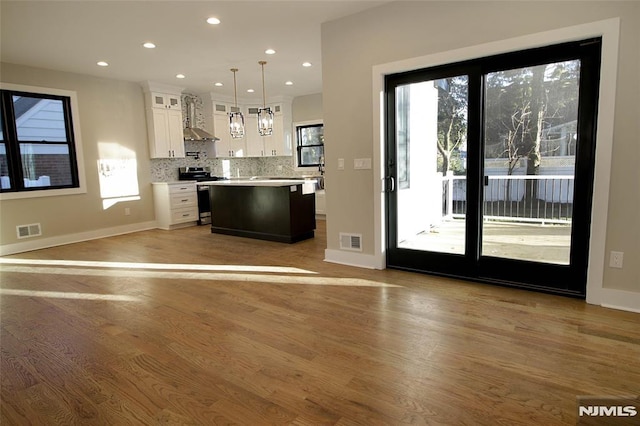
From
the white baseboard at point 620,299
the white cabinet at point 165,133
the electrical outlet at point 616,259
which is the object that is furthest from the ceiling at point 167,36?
the white baseboard at point 620,299

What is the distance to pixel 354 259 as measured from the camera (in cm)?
423

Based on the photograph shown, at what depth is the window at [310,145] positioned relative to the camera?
8.32m

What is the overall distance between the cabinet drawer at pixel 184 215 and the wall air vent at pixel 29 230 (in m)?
2.05

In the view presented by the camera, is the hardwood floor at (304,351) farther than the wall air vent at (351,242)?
No

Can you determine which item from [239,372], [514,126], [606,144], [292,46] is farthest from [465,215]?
[292,46]

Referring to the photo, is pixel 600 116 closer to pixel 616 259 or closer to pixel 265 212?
pixel 616 259

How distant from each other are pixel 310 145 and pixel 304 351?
21.7 feet

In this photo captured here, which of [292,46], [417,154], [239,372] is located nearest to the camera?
[239,372]

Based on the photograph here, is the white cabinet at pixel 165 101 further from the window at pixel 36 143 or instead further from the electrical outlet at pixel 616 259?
the electrical outlet at pixel 616 259

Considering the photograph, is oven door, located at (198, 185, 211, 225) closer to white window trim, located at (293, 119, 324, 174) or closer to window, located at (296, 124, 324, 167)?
white window trim, located at (293, 119, 324, 174)

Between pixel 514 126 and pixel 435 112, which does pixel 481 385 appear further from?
pixel 435 112

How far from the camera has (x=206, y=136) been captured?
7711 millimetres

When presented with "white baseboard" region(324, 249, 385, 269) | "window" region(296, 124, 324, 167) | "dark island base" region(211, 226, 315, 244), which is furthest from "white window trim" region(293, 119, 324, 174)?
"white baseboard" region(324, 249, 385, 269)

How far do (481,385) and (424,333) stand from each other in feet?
2.02
